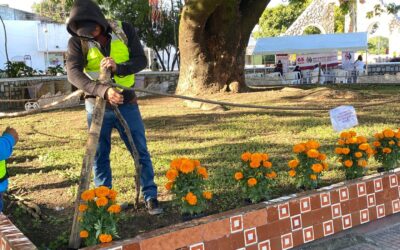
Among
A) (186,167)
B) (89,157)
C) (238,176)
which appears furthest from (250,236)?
(89,157)

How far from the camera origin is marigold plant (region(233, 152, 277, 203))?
3457 mm

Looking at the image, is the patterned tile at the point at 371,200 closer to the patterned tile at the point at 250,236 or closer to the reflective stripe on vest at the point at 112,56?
the patterned tile at the point at 250,236

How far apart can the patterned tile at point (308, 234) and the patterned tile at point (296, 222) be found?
67mm

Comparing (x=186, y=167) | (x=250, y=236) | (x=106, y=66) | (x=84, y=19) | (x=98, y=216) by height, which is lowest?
(x=250, y=236)

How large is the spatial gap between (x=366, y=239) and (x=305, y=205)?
2.00 ft

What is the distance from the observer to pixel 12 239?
284cm

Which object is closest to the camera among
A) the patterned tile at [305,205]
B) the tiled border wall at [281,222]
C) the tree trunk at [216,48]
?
the tiled border wall at [281,222]

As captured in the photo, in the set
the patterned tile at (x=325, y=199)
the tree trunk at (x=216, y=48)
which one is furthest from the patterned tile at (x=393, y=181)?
the tree trunk at (x=216, y=48)

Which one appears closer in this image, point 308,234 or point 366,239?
point 308,234

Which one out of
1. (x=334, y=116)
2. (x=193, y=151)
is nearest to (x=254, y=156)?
(x=334, y=116)

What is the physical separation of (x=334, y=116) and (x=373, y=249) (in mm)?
1084

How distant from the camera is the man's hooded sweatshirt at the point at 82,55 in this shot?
10.6 feet

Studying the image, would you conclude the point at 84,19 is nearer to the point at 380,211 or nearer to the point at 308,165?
the point at 308,165

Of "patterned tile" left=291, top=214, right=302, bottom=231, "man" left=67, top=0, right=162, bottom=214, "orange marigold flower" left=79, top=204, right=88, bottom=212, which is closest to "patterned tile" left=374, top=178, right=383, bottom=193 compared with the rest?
"patterned tile" left=291, top=214, right=302, bottom=231
